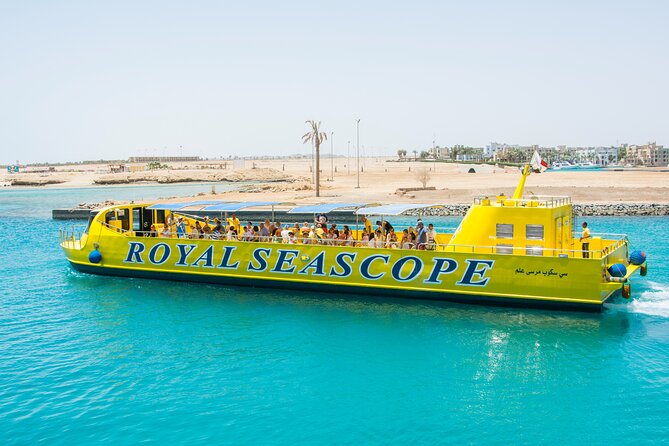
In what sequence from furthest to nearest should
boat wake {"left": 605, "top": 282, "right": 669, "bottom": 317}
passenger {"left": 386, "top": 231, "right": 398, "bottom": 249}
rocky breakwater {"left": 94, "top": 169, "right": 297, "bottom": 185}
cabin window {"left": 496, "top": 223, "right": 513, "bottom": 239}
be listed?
rocky breakwater {"left": 94, "top": 169, "right": 297, "bottom": 185} → passenger {"left": 386, "top": 231, "right": 398, "bottom": 249} → cabin window {"left": 496, "top": 223, "right": 513, "bottom": 239} → boat wake {"left": 605, "top": 282, "right": 669, "bottom": 317}

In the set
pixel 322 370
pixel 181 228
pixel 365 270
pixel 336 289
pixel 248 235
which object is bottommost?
pixel 322 370

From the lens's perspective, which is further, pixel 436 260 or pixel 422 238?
pixel 422 238

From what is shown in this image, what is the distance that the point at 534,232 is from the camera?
21406 millimetres

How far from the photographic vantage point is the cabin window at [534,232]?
21312 mm

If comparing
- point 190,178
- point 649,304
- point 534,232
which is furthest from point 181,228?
point 190,178

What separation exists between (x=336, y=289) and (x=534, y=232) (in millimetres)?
7508

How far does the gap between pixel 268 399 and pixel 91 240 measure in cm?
1619

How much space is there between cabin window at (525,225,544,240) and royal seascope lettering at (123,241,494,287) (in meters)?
1.84

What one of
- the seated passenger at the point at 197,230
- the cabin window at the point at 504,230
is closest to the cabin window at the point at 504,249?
the cabin window at the point at 504,230

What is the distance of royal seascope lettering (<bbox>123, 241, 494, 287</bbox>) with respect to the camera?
21.4 m

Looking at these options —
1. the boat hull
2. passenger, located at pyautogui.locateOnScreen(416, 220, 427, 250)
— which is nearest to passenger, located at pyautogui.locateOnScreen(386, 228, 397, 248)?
the boat hull

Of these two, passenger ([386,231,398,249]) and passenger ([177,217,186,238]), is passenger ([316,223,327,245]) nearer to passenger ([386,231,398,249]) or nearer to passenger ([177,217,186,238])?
passenger ([386,231,398,249])

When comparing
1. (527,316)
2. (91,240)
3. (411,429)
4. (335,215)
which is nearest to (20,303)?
(91,240)

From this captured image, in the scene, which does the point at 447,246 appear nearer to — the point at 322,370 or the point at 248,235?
the point at 322,370
